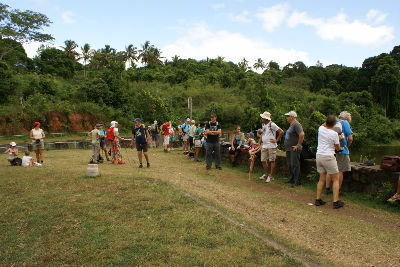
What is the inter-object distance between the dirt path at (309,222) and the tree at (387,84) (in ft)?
138

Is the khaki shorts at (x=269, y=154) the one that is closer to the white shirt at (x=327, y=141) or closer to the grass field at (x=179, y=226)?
the grass field at (x=179, y=226)

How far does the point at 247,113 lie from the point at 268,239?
27.2 metres

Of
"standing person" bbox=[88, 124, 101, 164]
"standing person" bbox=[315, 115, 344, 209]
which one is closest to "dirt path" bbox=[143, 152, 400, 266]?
"standing person" bbox=[315, 115, 344, 209]

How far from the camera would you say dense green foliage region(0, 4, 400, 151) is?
2666 centimetres

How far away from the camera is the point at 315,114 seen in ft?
83.8

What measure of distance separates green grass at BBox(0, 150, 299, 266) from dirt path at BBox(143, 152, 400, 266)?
455mm

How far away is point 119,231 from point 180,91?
3679 centimetres

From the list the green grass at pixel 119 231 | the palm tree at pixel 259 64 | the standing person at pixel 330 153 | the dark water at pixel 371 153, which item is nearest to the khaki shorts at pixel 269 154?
the standing person at pixel 330 153

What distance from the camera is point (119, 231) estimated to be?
411cm

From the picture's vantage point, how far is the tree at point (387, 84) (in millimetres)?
41531

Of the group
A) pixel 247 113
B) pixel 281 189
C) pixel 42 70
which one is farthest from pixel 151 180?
pixel 42 70

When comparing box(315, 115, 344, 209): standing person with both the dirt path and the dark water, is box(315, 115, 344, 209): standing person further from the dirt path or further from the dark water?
the dark water

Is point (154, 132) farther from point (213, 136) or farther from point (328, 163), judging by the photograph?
point (328, 163)

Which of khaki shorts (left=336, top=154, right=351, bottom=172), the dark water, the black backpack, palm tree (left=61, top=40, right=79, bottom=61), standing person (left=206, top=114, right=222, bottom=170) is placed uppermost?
palm tree (left=61, top=40, right=79, bottom=61)
